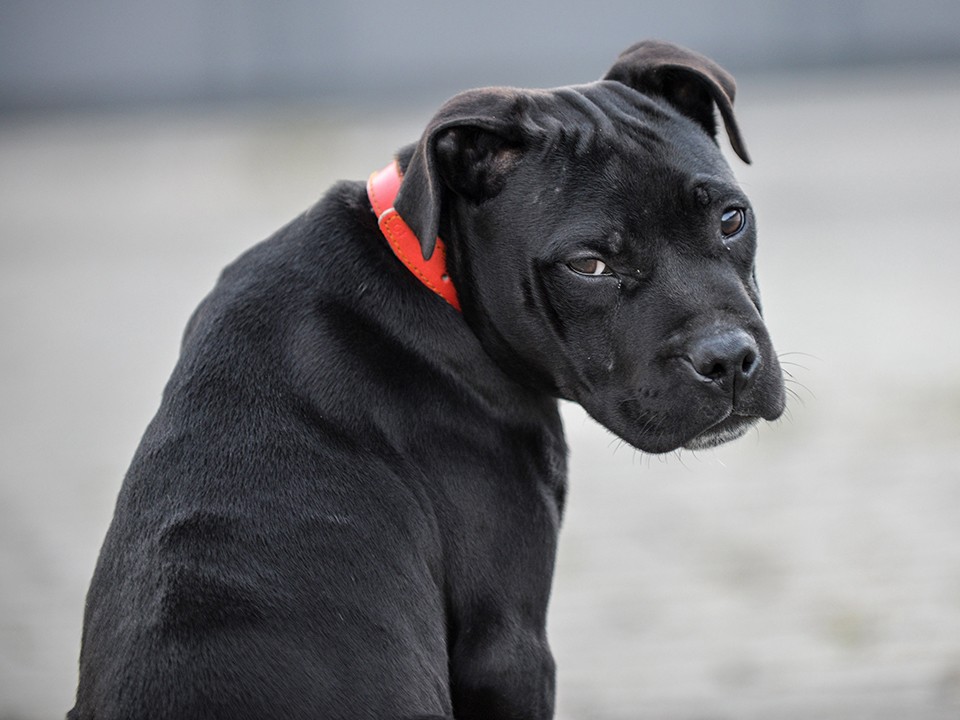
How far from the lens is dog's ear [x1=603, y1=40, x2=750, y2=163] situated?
375 cm

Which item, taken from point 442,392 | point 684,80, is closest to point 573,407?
point 684,80

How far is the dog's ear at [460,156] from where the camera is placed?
3.38m

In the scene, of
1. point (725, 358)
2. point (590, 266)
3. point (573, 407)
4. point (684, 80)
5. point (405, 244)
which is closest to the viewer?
point (725, 358)

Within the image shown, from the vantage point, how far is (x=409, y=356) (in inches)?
137

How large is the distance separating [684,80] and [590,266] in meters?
0.77

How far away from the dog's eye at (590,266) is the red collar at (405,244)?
1.23ft

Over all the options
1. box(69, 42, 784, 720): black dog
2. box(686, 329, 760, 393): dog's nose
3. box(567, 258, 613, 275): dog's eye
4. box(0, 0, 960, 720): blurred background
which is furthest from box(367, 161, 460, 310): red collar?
box(0, 0, 960, 720): blurred background

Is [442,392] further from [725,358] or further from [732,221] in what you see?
[732,221]

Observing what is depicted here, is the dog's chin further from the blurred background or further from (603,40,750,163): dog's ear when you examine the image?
(603,40,750,163): dog's ear

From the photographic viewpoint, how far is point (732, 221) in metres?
3.57

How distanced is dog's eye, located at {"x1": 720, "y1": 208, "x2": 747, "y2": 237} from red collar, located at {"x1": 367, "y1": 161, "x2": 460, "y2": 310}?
78 cm

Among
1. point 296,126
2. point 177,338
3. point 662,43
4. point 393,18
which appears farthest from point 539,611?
point 393,18

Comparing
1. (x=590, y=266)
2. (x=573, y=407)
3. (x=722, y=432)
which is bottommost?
(x=722, y=432)

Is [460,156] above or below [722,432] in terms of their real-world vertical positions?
above
